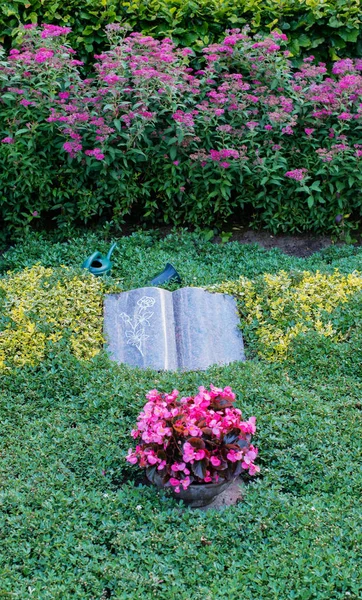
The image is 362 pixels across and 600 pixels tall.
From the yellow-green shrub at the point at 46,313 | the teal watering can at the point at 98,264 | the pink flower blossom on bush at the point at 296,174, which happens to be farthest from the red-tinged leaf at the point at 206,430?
the pink flower blossom on bush at the point at 296,174

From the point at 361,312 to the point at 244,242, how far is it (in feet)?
5.32

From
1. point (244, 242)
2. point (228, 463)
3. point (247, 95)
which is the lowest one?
point (244, 242)

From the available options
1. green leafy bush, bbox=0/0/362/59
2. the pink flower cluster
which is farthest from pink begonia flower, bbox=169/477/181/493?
green leafy bush, bbox=0/0/362/59

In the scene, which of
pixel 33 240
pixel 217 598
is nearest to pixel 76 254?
pixel 33 240

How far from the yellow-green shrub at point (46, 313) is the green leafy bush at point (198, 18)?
2.48 meters

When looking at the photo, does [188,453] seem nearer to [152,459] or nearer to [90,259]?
[152,459]

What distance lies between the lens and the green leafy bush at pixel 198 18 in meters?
6.48

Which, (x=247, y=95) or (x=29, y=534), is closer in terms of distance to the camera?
(x=29, y=534)

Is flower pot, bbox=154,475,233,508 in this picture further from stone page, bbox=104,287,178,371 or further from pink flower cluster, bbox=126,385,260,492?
stone page, bbox=104,287,178,371

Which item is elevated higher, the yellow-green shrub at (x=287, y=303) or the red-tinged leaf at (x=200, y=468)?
the red-tinged leaf at (x=200, y=468)

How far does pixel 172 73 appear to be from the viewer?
5.63 meters

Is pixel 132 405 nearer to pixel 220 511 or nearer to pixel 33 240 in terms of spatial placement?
pixel 220 511

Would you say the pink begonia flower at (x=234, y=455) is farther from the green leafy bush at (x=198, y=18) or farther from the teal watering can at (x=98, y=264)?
the green leafy bush at (x=198, y=18)

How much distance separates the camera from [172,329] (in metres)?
4.72
